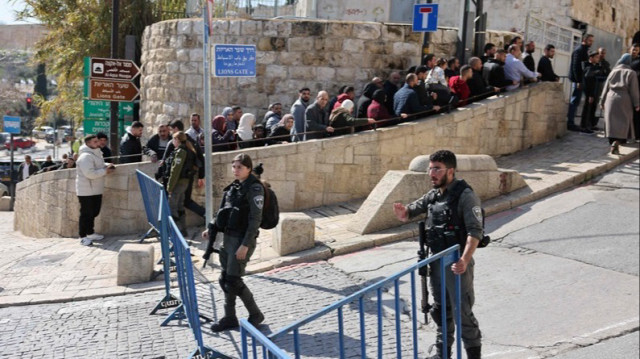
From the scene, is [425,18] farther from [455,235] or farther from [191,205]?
[455,235]

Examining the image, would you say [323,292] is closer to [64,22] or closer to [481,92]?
Result: [481,92]

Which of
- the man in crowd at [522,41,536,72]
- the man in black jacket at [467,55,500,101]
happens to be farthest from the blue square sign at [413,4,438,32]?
the man in crowd at [522,41,536,72]

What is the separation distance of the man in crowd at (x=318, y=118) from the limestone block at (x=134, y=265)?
4.20 metres

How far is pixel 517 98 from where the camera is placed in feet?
42.2

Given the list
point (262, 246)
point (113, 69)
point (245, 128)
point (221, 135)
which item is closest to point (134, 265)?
point (262, 246)

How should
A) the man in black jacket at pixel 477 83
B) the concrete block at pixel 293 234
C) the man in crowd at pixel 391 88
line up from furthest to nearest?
the man in black jacket at pixel 477 83 < the man in crowd at pixel 391 88 < the concrete block at pixel 293 234

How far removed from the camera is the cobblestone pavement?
5859 millimetres

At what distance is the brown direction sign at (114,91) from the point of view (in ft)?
43.7

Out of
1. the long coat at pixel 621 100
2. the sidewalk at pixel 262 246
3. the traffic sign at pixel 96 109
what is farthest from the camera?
the traffic sign at pixel 96 109

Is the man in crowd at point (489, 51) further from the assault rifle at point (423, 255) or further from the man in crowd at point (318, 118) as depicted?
the assault rifle at point (423, 255)

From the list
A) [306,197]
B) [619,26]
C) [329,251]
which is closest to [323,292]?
[329,251]

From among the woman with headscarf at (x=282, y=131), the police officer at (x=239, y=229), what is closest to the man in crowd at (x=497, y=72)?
the woman with headscarf at (x=282, y=131)

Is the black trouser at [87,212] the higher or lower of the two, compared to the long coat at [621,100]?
lower

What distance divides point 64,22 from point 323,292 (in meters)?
17.9
